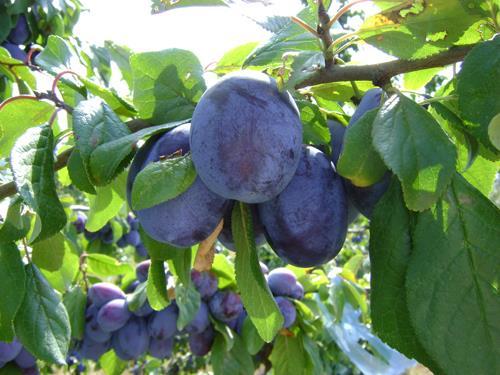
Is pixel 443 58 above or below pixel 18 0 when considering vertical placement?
above

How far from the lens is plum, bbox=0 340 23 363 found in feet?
3.72

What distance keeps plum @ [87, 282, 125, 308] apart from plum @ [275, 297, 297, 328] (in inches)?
18.2

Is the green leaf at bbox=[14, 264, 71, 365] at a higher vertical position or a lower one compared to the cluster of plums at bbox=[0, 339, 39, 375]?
higher

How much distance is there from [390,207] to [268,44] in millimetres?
233

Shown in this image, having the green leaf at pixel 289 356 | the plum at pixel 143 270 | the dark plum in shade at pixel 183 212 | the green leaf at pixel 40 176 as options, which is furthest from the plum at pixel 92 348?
the dark plum in shade at pixel 183 212

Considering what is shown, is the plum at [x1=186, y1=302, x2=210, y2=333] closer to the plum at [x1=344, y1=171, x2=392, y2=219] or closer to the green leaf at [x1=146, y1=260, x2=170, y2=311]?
the green leaf at [x1=146, y1=260, x2=170, y2=311]

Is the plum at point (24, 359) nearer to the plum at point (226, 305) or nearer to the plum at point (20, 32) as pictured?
the plum at point (226, 305)

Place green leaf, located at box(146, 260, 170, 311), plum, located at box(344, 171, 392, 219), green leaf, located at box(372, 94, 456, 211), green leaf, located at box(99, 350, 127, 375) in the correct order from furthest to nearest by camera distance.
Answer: green leaf, located at box(99, 350, 127, 375) → green leaf, located at box(146, 260, 170, 311) → plum, located at box(344, 171, 392, 219) → green leaf, located at box(372, 94, 456, 211)

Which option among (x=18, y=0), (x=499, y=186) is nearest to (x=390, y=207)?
(x=18, y=0)

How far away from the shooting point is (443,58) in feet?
1.78

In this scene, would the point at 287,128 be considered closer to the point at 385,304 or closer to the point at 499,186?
the point at 385,304

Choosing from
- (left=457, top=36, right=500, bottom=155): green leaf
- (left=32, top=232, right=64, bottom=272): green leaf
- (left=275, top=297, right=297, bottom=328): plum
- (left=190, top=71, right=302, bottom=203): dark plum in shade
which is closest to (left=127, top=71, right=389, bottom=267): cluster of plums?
(left=190, top=71, right=302, bottom=203): dark plum in shade

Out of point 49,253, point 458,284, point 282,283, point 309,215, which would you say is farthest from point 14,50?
point 458,284

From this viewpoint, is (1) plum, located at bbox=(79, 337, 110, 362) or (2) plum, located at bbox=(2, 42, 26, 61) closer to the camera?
(1) plum, located at bbox=(79, 337, 110, 362)
